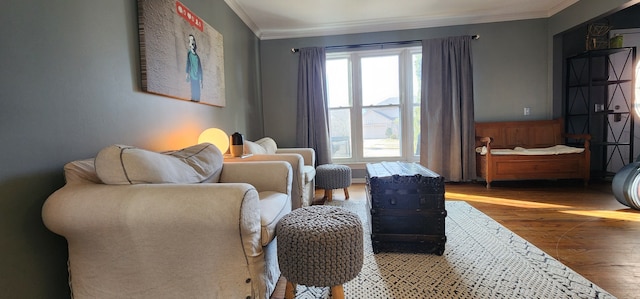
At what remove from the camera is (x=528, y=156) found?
133 inches

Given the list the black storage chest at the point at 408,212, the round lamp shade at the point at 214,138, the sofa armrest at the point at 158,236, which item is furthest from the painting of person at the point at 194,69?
the black storage chest at the point at 408,212

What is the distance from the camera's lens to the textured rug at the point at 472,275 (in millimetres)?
1347

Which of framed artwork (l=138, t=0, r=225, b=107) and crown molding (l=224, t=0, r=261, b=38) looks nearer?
framed artwork (l=138, t=0, r=225, b=107)

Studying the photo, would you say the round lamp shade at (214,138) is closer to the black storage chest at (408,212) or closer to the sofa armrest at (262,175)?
the sofa armrest at (262,175)

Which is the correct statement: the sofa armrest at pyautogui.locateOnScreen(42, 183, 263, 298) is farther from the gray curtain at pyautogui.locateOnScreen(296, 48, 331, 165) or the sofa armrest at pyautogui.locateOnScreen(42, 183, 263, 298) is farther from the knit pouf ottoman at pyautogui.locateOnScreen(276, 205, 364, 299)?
the gray curtain at pyautogui.locateOnScreen(296, 48, 331, 165)

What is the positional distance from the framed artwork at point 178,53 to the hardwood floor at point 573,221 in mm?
1574

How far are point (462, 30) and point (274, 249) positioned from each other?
13.0ft

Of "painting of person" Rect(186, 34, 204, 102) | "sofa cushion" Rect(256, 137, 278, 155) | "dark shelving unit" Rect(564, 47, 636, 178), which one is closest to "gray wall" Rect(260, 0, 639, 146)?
"dark shelving unit" Rect(564, 47, 636, 178)

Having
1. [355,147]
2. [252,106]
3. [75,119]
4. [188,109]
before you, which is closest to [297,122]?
[252,106]

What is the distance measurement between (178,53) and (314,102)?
2.17 m

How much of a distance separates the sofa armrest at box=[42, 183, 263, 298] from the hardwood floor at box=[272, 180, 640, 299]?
0.51 metres

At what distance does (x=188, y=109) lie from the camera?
2.20 m

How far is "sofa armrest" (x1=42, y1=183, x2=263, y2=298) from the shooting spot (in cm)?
97

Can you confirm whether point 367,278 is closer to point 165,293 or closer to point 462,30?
point 165,293
